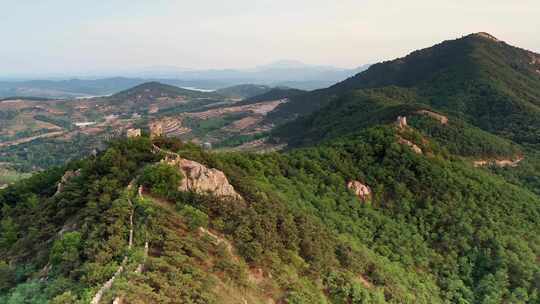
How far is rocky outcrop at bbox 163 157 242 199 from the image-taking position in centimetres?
2162

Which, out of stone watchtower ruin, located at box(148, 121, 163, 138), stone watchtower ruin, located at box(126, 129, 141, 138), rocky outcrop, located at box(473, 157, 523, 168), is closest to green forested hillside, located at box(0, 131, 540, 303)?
stone watchtower ruin, located at box(148, 121, 163, 138)

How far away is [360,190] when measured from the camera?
36.2 m

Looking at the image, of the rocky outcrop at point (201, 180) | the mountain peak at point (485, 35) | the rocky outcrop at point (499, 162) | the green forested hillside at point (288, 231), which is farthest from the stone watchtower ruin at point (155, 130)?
the mountain peak at point (485, 35)

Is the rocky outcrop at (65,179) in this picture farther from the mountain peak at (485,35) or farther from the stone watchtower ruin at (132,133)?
the mountain peak at (485,35)

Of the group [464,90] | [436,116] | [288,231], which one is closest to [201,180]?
[288,231]

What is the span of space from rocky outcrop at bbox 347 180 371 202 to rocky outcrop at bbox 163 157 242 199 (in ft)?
54.2

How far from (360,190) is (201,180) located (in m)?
19.7

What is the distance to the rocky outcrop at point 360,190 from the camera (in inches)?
1414

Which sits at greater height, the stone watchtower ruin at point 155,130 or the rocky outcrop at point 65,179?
the stone watchtower ruin at point 155,130

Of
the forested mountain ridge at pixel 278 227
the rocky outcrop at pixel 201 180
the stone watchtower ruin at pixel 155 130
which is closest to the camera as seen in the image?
the forested mountain ridge at pixel 278 227

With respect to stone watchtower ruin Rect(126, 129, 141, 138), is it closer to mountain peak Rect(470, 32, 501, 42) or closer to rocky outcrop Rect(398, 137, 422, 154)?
rocky outcrop Rect(398, 137, 422, 154)

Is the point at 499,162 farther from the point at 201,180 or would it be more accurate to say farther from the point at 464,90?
the point at 201,180

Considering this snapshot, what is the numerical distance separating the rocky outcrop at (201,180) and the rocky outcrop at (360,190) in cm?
1652

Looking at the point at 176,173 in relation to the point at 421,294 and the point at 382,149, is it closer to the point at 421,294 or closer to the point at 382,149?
the point at 421,294
